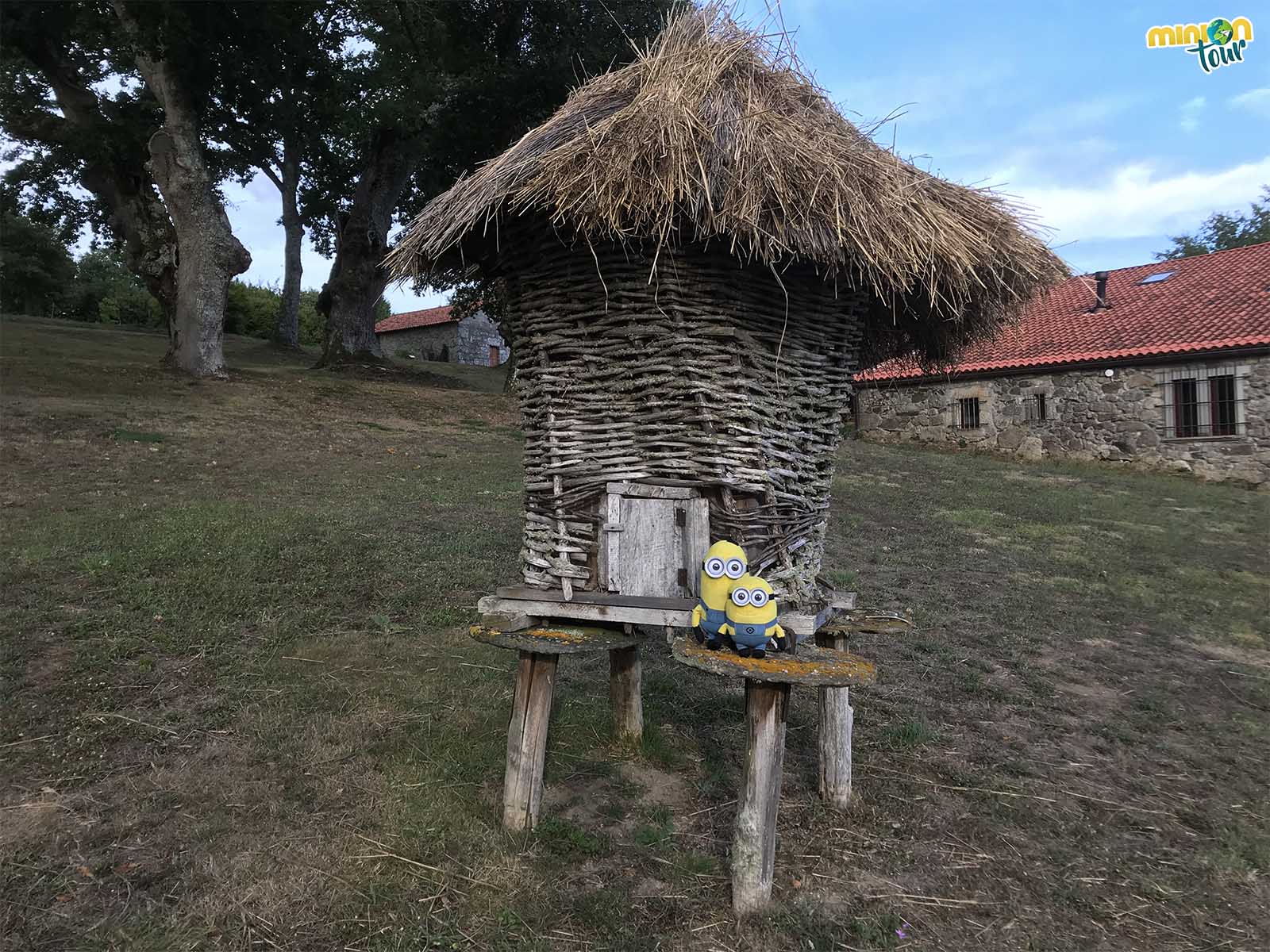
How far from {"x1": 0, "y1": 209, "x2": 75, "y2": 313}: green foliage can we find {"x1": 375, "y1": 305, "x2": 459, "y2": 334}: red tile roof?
1361cm

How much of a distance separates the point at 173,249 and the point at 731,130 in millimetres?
16776

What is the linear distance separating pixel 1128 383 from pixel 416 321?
3127cm

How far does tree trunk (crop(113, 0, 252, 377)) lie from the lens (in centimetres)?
1454

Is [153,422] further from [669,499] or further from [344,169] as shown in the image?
[344,169]

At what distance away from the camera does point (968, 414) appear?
61.8 feet

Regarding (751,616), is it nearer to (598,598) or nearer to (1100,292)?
(598,598)

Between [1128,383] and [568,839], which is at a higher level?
[1128,383]

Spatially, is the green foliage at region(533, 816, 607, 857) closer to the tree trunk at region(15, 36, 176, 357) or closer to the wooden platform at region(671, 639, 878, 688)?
the wooden platform at region(671, 639, 878, 688)

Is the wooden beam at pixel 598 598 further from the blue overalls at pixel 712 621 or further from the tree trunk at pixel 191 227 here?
the tree trunk at pixel 191 227

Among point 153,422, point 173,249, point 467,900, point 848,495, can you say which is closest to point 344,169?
point 173,249

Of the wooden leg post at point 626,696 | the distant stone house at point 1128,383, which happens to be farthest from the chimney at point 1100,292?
the wooden leg post at point 626,696

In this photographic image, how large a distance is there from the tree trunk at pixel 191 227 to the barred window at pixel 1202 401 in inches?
783

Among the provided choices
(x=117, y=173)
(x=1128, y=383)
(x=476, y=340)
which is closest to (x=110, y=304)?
(x=476, y=340)

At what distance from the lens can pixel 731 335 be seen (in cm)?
297
